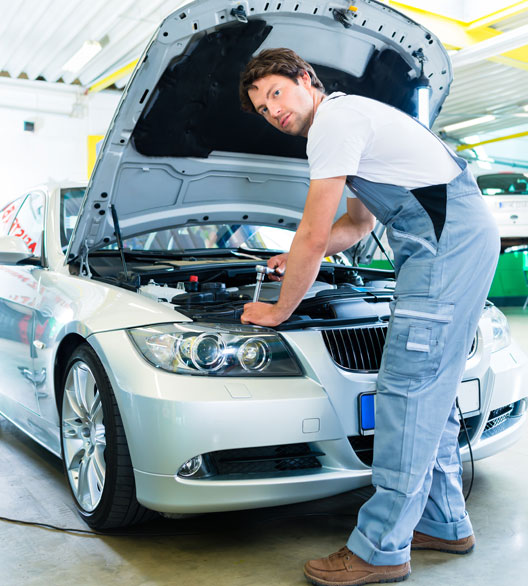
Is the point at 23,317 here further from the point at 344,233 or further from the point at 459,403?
the point at 459,403

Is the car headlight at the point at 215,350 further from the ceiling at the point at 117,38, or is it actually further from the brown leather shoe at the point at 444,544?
the ceiling at the point at 117,38

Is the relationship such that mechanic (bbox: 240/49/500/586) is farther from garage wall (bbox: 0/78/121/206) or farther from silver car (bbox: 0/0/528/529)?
garage wall (bbox: 0/78/121/206)

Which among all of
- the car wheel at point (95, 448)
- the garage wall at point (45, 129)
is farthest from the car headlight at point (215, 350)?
the garage wall at point (45, 129)

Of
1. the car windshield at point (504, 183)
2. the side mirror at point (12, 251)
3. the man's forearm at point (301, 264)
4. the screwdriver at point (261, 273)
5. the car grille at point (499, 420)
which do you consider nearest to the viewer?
the man's forearm at point (301, 264)

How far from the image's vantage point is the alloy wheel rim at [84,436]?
2277 millimetres

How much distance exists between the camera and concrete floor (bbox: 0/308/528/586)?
200 centimetres

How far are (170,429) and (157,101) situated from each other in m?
1.32

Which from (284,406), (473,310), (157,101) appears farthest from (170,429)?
(157,101)

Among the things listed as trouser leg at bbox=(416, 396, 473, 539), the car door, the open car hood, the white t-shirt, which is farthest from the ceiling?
trouser leg at bbox=(416, 396, 473, 539)

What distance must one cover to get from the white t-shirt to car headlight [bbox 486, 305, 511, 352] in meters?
0.85

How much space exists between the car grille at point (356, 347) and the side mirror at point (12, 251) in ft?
4.85

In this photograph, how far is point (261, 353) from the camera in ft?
6.86

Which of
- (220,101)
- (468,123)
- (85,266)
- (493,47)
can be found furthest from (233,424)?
(468,123)

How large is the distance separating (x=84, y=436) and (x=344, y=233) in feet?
3.98
